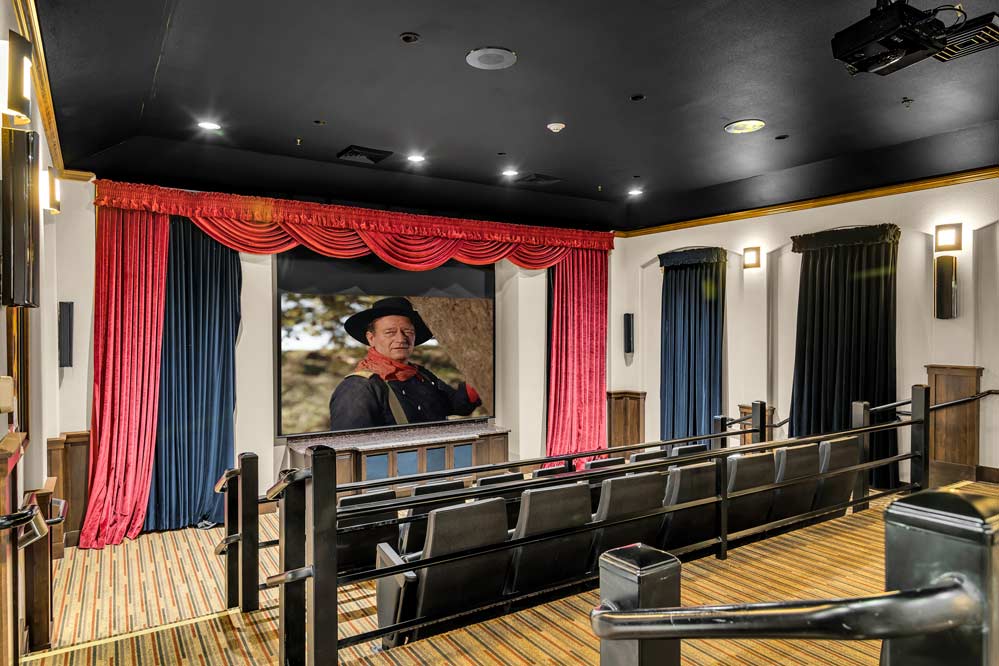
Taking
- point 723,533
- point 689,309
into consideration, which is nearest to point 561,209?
point 689,309

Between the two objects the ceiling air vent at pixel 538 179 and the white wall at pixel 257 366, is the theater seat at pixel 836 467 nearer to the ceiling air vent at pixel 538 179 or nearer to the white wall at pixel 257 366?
the ceiling air vent at pixel 538 179

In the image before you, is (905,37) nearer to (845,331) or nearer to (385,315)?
(845,331)

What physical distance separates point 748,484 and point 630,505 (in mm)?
1001

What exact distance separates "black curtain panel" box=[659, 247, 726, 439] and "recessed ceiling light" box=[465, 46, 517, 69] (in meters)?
4.55

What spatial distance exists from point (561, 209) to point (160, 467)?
17.2ft

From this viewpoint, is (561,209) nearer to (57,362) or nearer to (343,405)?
(343,405)

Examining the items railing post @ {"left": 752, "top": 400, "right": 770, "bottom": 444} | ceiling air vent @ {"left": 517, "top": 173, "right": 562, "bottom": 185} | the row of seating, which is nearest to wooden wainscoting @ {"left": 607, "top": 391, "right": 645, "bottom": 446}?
ceiling air vent @ {"left": 517, "top": 173, "right": 562, "bottom": 185}

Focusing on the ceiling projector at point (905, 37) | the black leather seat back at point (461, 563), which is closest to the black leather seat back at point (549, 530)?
the black leather seat back at point (461, 563)

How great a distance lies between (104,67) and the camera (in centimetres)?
371

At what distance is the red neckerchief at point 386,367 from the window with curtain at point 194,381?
145cm

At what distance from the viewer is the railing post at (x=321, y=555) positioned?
235cm

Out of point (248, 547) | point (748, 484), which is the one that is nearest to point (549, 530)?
point (748, 484)

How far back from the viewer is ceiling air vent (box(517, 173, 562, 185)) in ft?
22.8

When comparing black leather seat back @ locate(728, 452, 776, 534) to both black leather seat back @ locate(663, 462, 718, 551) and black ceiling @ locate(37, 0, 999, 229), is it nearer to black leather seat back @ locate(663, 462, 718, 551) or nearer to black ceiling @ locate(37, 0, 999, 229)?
black leather seat back @ locate(663, 462, 718, 551)
